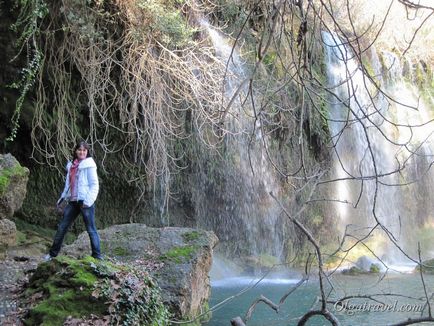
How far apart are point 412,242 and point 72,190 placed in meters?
11.1

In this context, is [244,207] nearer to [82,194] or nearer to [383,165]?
[383,165]

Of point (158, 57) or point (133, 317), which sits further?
point (158, 57)

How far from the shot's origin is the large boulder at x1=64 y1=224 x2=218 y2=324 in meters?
5.29

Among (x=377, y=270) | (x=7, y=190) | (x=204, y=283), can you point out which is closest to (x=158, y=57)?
(x=7, y=190)

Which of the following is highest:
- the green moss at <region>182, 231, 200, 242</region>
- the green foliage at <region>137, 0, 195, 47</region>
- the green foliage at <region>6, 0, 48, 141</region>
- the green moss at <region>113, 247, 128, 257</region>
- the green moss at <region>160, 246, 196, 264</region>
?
the green foliage at <region>137, 0, 195, 47</region>

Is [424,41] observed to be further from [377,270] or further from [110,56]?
[110,56]

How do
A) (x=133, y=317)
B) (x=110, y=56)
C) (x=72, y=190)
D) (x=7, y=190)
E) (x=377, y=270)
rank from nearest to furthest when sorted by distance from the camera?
1. (x=133, y=317)
2. (x=72, y=190)
3. (x=7, y=190)
4. (x=110, y=56)
5. (x=377, y=270)

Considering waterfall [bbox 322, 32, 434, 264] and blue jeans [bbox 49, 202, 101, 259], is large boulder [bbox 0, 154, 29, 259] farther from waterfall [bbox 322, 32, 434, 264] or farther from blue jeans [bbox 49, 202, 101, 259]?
waterfall [bbox 322, 32, 434, 264]

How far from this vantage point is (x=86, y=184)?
5.53m

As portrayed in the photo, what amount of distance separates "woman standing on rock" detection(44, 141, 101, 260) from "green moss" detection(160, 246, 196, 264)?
762 mm

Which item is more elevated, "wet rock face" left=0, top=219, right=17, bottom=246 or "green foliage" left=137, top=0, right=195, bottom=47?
"green foliage" left=137, top=0, right=195, bottom=47

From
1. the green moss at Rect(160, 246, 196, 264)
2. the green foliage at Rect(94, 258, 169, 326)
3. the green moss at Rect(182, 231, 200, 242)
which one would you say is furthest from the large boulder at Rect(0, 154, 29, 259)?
the green foliage at Rect(94, 258, 169, 326)

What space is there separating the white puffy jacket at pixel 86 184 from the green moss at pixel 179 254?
102cm

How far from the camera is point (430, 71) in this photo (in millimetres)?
16250
